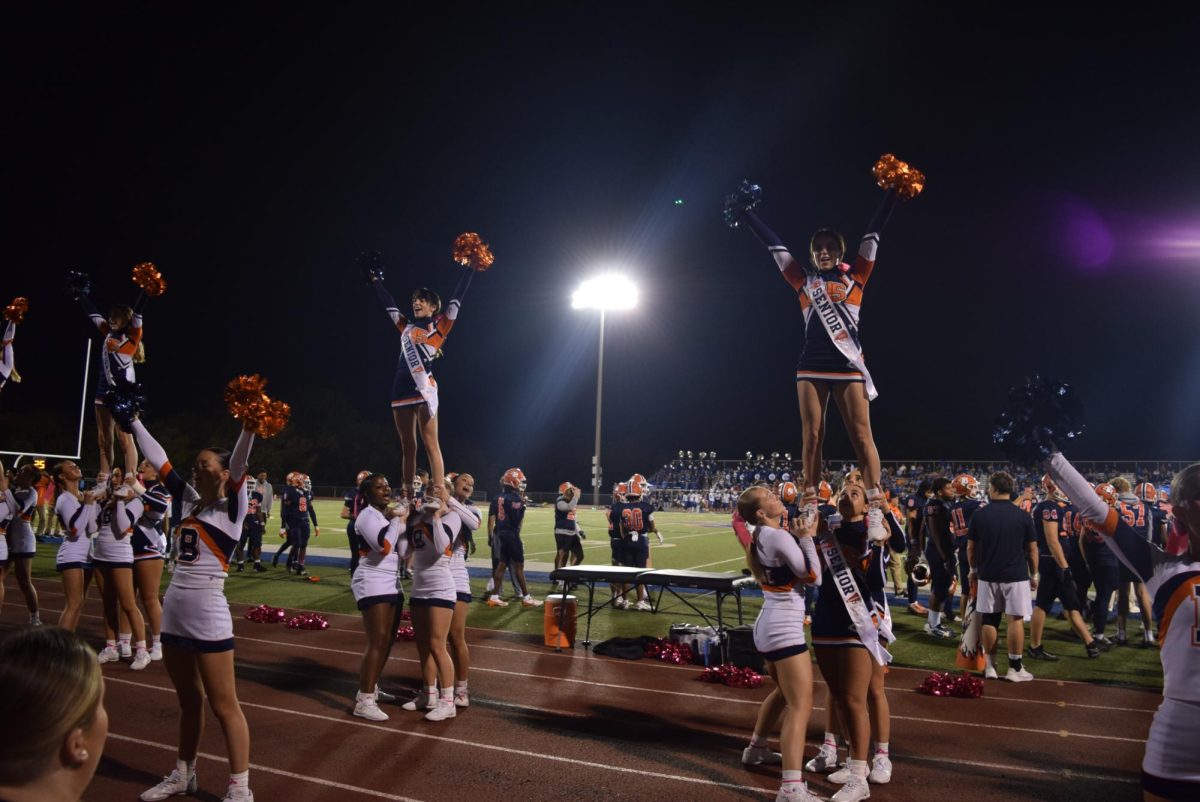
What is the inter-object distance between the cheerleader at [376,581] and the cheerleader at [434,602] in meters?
0.18

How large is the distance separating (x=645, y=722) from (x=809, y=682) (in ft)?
7.78

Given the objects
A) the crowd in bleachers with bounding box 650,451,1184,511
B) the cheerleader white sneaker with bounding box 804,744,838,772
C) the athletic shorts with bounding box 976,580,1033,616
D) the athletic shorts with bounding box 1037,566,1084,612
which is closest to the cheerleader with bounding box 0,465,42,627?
the cheerleader white sneaker with bounding box 804,744,838,772

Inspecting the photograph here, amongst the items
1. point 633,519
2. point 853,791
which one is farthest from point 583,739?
point 633,519

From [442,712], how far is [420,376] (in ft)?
8.91

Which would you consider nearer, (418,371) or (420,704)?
(418,371)

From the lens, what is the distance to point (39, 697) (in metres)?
1.54

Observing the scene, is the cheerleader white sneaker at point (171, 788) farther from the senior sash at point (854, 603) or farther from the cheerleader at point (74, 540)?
the cheerleader at point (74, 540)

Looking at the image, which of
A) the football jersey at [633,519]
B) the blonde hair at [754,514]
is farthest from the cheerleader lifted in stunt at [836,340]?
the football jersey at [633,519]

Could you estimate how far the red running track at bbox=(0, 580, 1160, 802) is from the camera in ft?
17.4

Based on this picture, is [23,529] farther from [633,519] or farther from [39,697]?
[39,697]

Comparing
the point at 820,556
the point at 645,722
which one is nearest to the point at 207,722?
the point at 645,722

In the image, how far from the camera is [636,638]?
10.3 m

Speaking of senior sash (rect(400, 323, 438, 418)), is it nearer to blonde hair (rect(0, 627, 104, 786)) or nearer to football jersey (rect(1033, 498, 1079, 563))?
blonde hair (rect(0, 627, 104, 786))

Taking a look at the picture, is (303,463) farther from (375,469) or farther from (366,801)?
(366,801)
